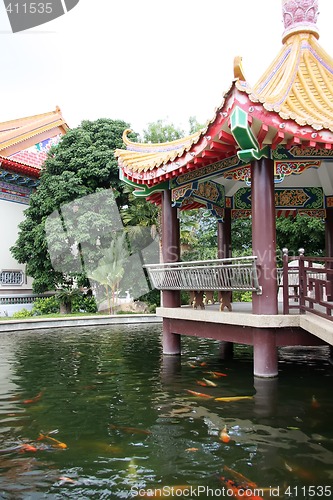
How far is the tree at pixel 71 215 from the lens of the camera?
1892 cm

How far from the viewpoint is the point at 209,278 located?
8031 millimetres

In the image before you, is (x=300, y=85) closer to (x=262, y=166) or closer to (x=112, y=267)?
(x=262, y=166)

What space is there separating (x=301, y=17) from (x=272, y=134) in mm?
3959

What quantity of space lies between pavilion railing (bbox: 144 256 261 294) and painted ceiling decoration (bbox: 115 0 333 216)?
146cm

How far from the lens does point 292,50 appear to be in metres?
A: 9.08

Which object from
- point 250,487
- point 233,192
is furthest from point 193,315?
point 250,487

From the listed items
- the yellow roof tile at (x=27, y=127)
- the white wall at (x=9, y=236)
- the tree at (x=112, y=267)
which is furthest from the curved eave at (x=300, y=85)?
the white wall at (x=9, y=236)

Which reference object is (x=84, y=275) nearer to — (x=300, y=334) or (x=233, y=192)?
(x=233, y=192)

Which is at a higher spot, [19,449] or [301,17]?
[301,17]

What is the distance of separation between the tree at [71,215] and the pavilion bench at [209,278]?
10.1 metres

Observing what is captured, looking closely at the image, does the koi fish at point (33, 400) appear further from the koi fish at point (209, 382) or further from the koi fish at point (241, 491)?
the koi fish at point (241, 491)

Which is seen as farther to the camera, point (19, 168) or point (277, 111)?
point (19, 168)

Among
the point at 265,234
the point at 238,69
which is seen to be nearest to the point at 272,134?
the point at 238,69

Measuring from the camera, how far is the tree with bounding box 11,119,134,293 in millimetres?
18922
